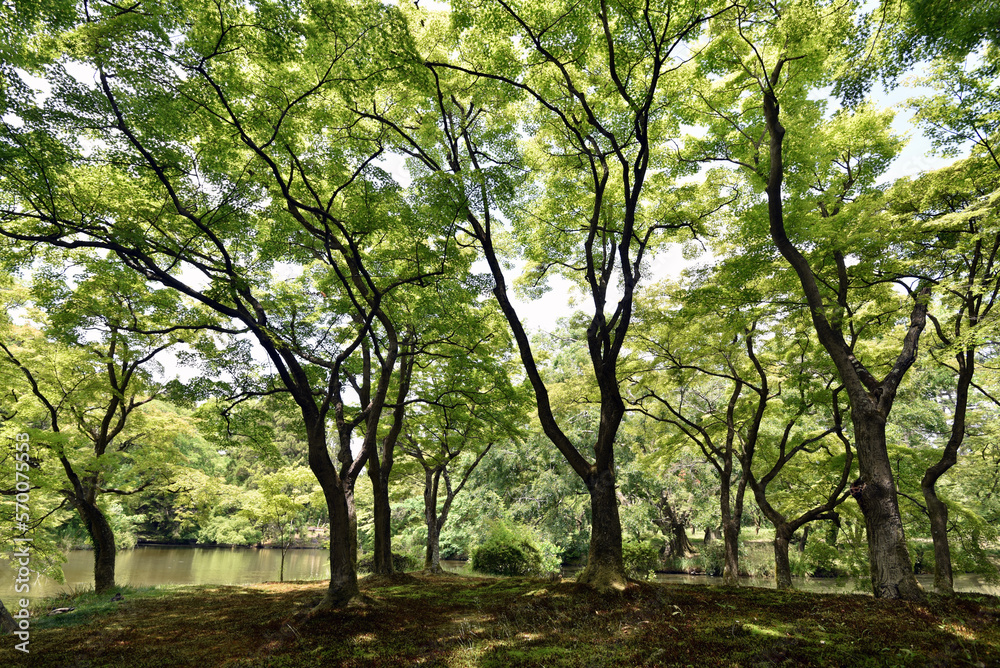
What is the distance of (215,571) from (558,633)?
26699 mm

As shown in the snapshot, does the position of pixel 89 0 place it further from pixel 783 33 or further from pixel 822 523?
pixel 822 523

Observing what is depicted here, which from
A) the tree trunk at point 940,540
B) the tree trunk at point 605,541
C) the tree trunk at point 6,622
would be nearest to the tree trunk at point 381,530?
the tree trunk at point 605,541

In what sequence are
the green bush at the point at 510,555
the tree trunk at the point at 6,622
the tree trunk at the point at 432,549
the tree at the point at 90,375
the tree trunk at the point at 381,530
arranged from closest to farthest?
the tree trunk at the point at 6,622, the tree at the point at 90,375, the tree trunk at the point at 381,530, the tree trunk at the point at 432,549, the green bush at the point at 510,555

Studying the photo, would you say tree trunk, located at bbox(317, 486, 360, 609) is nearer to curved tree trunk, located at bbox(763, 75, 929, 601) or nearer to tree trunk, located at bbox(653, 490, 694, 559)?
curved tree trunk, located at bbox(763, 75, 929, 601)

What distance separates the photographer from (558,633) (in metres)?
5.54

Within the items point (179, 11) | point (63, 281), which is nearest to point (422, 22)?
point (179, 11)

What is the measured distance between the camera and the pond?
Result: 684 inches

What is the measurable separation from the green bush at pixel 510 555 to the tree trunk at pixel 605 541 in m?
8.95

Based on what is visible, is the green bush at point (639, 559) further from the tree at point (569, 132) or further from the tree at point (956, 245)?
the tree at point (569, 132)

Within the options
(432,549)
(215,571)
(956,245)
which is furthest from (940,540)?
(215,571)

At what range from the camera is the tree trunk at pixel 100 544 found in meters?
12.1

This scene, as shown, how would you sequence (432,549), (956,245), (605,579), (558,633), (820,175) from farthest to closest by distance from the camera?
(432,549) < (820,175) < (956,245) < (605,579) < (558,633)

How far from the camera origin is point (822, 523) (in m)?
19.2

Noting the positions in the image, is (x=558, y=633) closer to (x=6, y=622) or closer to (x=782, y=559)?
(x=6, y=622)
